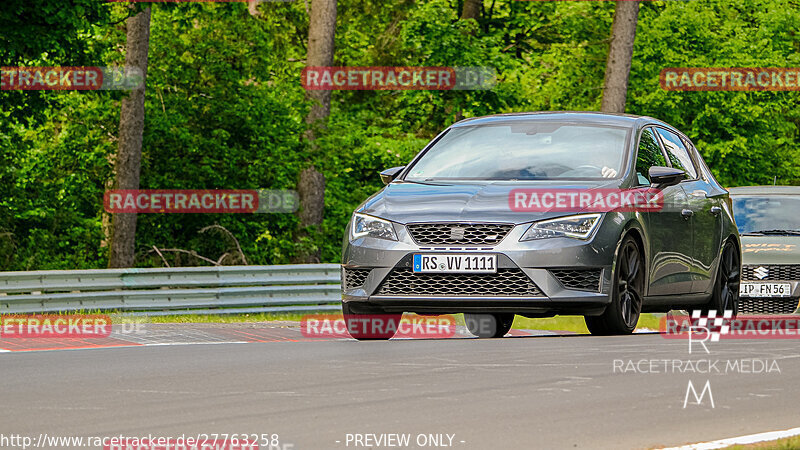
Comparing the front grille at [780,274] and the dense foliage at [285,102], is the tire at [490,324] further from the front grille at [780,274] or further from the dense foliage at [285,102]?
the dense foliage at [285,102]

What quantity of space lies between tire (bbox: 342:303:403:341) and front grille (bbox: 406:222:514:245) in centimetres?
143

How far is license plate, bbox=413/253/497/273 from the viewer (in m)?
11.1

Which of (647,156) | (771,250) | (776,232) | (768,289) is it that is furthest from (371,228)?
(776,232)

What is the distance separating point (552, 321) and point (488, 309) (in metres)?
11.9

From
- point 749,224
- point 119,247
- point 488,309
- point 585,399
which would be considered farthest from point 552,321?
point 585,399

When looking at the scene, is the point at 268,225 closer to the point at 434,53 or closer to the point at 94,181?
the point at 94,181

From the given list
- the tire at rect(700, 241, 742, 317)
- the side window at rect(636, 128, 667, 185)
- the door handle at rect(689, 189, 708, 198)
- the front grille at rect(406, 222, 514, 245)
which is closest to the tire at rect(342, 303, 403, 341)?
the front grille at rect(406, 222, 514, 245)

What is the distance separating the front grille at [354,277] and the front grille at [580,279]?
1.51 metres

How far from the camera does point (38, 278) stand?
2053cm

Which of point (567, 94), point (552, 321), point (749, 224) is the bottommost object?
point (552, 321)
